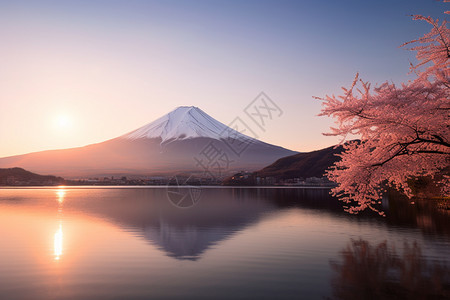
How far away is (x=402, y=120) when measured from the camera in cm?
1192

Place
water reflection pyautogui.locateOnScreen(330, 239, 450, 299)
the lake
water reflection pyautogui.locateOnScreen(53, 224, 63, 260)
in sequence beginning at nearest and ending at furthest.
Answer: water reflection pyautogui.locateOnScreen(330, 239, 450, 299) → the lake → water reflection pyautogui.locateOnScreen(53, 224, 63, 260)

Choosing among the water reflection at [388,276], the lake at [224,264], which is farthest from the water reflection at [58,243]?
the water reflection at [388,276]

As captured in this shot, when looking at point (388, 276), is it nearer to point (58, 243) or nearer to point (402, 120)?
point (402, 120)

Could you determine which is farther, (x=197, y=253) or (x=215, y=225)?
(x=215, y=225)

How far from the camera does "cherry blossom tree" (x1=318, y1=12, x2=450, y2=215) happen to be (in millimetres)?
11953

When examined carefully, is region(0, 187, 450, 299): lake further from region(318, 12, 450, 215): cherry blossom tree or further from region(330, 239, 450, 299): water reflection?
region(318, 12, 450, 215): cherry blossom tree

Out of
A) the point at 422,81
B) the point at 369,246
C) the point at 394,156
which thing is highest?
the point at 422,81

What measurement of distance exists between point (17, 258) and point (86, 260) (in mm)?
3424

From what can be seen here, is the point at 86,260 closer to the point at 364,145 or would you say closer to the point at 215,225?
the point at 364,145

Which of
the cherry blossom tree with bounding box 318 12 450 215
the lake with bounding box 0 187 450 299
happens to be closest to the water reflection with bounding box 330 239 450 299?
the lake with bounding box 0 187 450 299

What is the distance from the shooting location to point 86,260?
1770 cm

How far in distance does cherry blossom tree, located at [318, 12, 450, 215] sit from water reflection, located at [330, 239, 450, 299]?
3099mm

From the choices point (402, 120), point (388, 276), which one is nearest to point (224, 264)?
point (388, 276)

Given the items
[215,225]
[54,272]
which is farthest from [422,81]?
[215,225]
